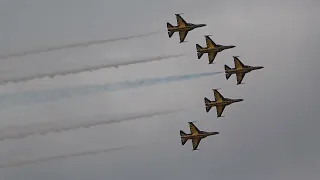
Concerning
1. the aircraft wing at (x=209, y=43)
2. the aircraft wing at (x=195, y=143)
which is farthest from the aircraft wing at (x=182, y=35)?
the aircraft wing at (x=195, y=143)

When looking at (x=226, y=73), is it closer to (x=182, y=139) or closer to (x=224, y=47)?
(x=224, y=47)

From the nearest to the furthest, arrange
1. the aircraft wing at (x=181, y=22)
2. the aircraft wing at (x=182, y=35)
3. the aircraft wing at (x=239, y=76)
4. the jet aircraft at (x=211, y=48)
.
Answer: the aircraft wing at (x=181, y=22)
the aircraft wing at (x=182, y=35)
the jet aircraft at (x=211, y=48)
the aircraft wing at (x=239, y=76)

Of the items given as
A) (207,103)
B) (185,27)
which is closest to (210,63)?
(207,103)

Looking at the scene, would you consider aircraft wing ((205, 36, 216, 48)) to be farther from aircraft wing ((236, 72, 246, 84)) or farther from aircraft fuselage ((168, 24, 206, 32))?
aircraft wing ((236, 72, 246, 84))

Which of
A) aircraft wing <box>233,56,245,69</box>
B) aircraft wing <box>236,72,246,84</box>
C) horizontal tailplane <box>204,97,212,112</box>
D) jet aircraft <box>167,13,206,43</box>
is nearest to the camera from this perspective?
jet aircraft <box>167,13,206,43</box>

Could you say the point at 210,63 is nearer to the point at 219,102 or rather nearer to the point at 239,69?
the point at 239,69

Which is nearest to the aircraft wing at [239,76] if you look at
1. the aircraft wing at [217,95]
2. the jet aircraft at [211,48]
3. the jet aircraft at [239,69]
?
the jet aircraft at [239,69]

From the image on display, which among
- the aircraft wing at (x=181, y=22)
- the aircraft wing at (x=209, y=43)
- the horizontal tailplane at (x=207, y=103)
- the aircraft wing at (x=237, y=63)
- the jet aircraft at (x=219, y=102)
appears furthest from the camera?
the aircraft wing at (x=237, y=63)

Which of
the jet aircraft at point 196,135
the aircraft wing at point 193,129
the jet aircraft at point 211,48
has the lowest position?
the jet aircraft at point 196,135

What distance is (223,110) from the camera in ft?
188

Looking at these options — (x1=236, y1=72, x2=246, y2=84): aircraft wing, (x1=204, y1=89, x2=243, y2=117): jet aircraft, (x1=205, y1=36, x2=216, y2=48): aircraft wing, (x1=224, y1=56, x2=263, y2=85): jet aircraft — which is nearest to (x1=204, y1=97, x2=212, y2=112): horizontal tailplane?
(x1=204, y1=89, x2=243, y2=117): jet aircraft

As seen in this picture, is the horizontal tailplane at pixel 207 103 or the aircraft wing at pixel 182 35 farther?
the horizontal tailplane at pixel 207 103

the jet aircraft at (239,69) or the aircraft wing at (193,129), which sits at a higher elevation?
the jet aircraft at (239,69)

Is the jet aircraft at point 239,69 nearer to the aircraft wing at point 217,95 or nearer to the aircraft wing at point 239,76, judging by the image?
the aircraft wing at point 239,76
